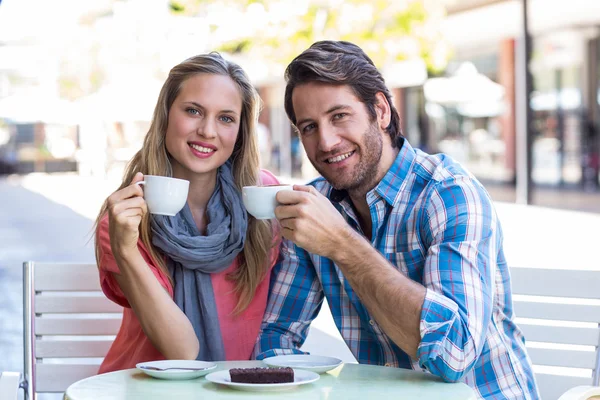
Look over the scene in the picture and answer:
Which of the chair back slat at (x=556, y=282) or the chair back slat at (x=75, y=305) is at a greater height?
the chair back slat at (x=556, y=282)

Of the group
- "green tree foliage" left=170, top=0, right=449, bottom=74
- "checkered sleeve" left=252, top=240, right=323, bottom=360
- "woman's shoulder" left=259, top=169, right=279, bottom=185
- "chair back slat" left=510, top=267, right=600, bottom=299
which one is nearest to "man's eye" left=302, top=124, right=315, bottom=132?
"checkered sleeve" left=252, top=240, right=323, bottom=360

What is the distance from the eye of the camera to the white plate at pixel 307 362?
2.14 m

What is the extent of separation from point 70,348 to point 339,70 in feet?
4.72

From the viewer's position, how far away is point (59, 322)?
3.17 metres

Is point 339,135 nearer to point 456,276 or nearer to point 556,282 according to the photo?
point 456,276

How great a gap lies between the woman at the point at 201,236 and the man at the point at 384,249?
18 centimetres

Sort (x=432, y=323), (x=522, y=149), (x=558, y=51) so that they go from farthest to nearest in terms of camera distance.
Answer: (x=558, y=51) < (x=522, y=149) < (x=432, y=323)

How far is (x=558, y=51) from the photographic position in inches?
637

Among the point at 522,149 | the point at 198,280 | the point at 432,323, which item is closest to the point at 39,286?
the point at 198,280

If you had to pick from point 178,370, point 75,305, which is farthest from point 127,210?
point 75,305

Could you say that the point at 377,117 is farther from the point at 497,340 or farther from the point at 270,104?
the point at 270,104

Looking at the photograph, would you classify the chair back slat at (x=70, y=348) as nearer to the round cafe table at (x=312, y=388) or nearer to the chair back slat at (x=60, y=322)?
the chair back slat at (x=60, y=322)

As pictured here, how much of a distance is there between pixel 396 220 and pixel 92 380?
93cm

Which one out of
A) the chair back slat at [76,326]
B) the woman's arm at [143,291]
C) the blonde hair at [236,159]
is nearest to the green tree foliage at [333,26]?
the blonde hair at [236,159]
